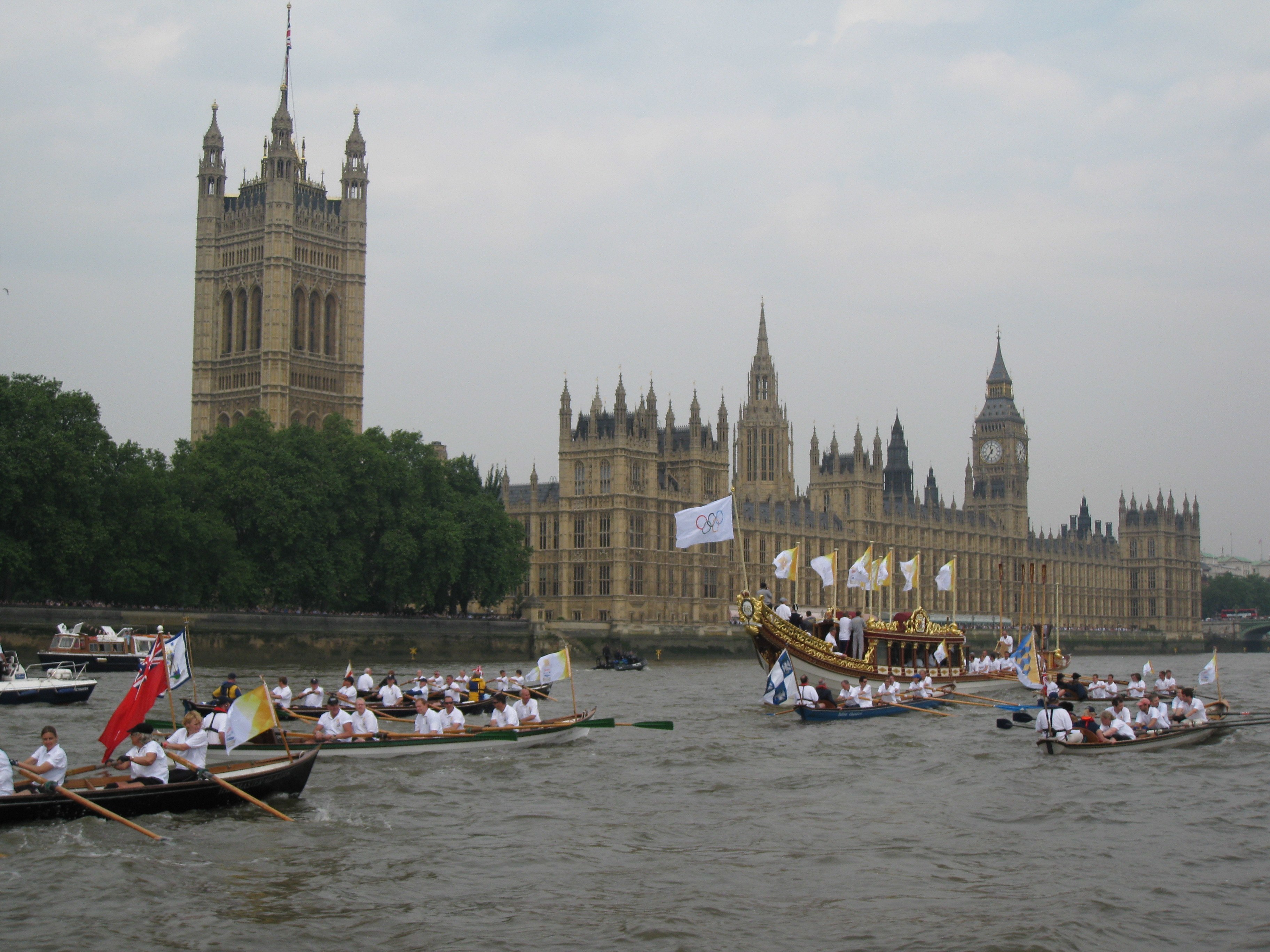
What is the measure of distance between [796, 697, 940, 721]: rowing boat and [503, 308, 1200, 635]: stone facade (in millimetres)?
20671

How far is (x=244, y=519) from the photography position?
78938mm

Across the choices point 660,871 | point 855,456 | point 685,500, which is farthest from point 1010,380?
point 660,871

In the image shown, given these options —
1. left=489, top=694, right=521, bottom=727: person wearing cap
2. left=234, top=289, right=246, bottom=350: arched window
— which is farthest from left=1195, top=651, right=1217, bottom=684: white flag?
left=234, top=289, right=246, bottom=350: arched window

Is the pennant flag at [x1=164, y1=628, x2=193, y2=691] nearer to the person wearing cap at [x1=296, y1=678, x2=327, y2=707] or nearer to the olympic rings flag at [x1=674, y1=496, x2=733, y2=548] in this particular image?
the person wearing cap at [x1=296, y1=678, x2=327, y2=707]

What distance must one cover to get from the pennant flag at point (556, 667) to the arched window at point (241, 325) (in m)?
88.0

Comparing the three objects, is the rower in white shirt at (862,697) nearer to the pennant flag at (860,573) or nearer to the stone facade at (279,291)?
the pennant flag at (860,573)

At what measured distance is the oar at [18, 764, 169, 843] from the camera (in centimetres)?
2336

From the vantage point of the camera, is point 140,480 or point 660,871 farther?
point 140,480

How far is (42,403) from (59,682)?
23.7 meters

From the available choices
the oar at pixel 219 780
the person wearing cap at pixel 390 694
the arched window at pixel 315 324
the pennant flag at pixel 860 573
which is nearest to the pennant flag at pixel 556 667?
the person wearing cap at pixel 390 694

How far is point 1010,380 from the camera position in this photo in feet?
607

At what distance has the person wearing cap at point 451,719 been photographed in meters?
35.3

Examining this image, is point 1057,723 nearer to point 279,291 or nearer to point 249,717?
point 249,717

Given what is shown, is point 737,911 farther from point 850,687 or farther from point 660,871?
point 850,687
